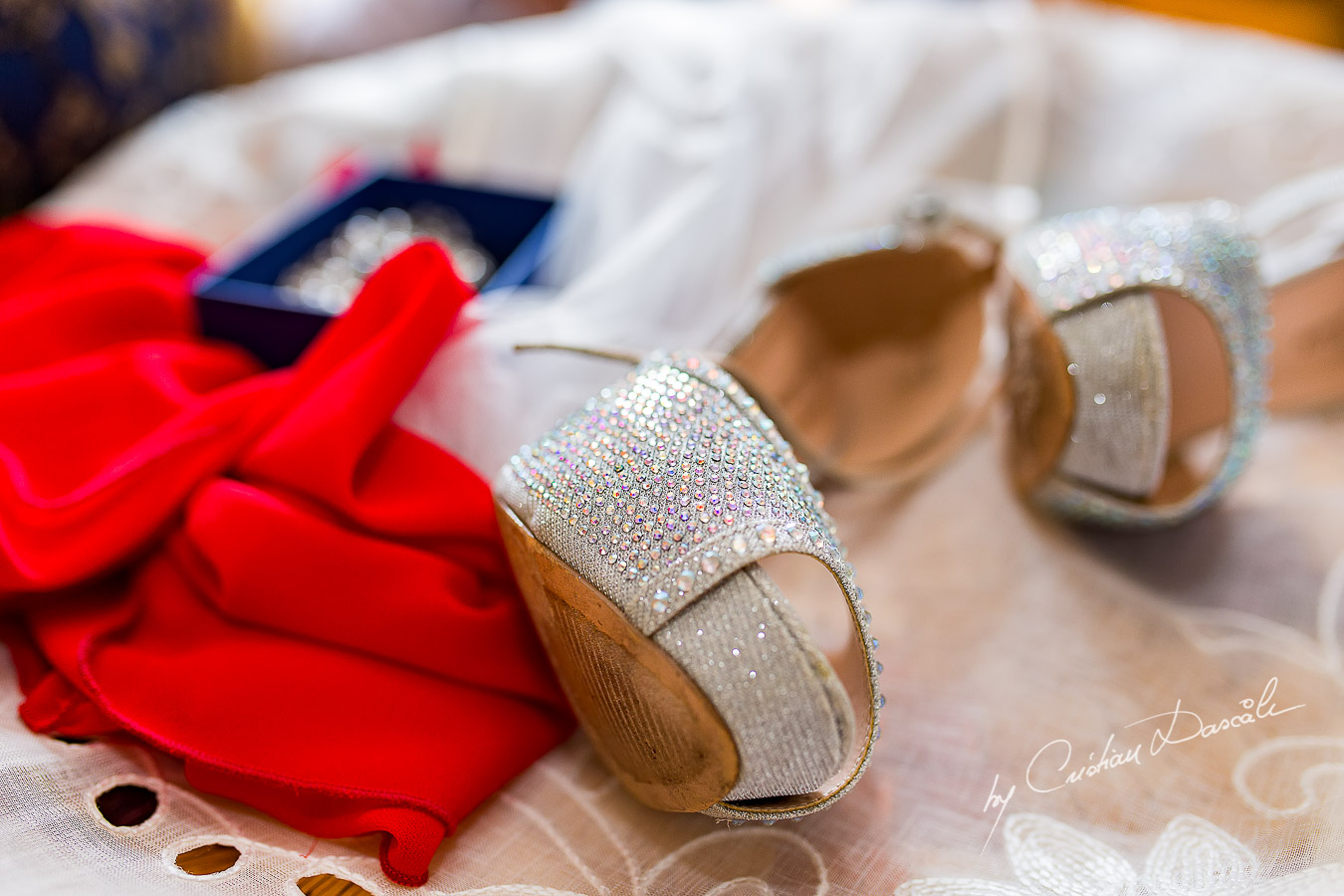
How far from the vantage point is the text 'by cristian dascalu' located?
457mm

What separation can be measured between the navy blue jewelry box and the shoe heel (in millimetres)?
301

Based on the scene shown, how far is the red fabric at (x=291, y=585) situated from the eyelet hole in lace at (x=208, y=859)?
23mm

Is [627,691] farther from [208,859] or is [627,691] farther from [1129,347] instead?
[1129,347]

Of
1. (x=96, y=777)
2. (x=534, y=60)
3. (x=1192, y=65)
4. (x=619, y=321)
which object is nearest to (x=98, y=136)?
(x=534, y=60)

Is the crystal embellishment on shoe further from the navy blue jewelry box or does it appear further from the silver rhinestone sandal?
the navy blue jewelry box

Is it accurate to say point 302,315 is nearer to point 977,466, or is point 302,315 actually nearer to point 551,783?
point 551,783

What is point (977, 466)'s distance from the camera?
673 mm

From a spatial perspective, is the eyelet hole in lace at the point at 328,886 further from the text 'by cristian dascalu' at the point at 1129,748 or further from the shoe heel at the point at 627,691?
the text 'by cristian dascalu' at the point at 1129,748

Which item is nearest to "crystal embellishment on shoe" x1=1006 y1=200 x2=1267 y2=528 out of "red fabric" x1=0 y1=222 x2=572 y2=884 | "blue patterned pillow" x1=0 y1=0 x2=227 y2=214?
"red fabric" x1=0 y1=222 x2=572 y2=884

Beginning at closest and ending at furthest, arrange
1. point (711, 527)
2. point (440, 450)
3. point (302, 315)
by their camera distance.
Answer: point (711, 527) → point (440, 450) → point (302, 315)

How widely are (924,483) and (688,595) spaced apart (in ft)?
1.13

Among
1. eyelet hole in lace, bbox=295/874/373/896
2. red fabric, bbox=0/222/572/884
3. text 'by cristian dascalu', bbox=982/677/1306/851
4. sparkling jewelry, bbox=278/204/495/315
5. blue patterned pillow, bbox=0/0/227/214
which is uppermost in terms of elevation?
blue patterned pillow, bbox=0/0/227/214

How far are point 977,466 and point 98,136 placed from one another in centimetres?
91

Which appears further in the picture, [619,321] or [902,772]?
[619,321]
